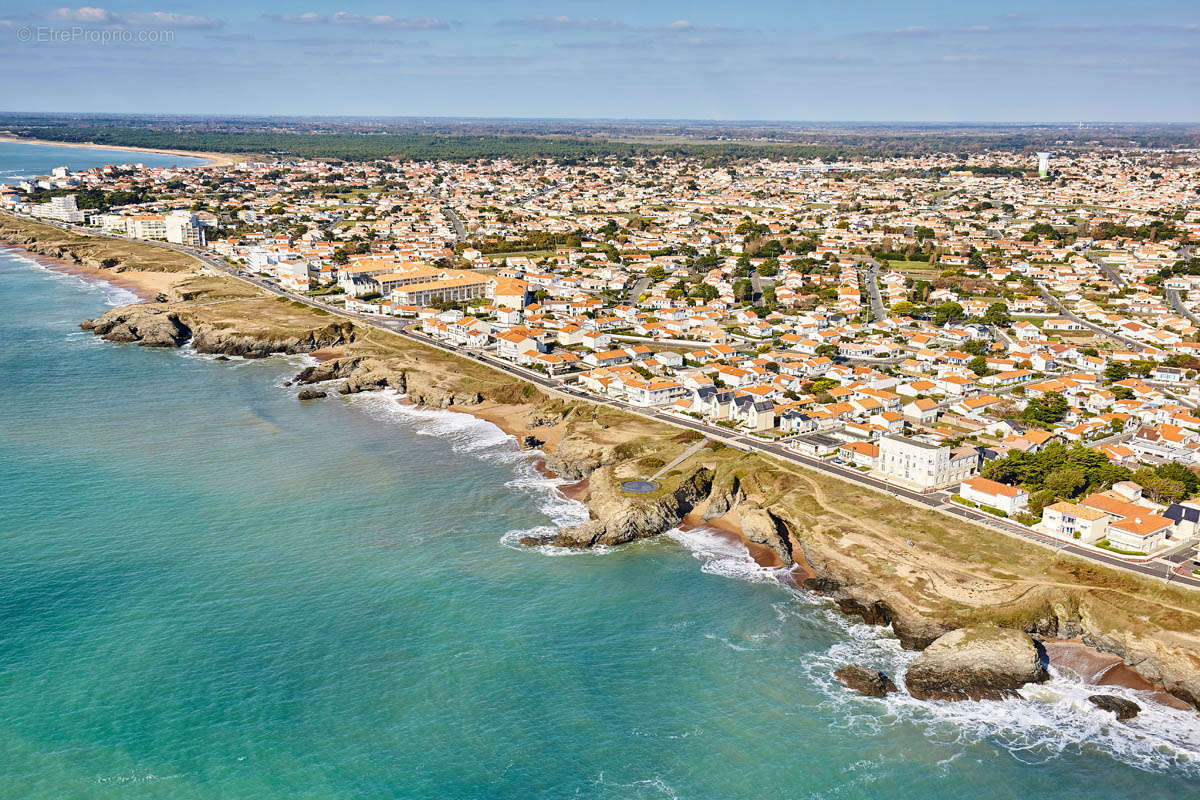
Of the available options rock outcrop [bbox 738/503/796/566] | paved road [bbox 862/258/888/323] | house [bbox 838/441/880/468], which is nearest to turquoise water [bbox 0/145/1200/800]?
rock outcrop [bbox 738/503/796/566]

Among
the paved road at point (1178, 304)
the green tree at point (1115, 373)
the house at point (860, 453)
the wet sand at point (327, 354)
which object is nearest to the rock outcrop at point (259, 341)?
the wet sand at point (327, 354)

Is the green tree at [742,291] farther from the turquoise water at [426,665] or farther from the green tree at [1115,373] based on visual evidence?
the turquoise water at [426,665]

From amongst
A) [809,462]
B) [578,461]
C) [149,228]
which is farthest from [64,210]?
[809,462]

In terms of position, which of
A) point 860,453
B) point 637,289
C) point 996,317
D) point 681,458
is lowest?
point 681,458

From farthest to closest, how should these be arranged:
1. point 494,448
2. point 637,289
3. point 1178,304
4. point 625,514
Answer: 1. point 637,289
2. point 1178,304
3. point 494,448
4. point 625,514

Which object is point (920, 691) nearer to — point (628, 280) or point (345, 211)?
point (628, 280)

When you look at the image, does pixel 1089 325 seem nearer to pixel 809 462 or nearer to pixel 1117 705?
pixel 809 462
